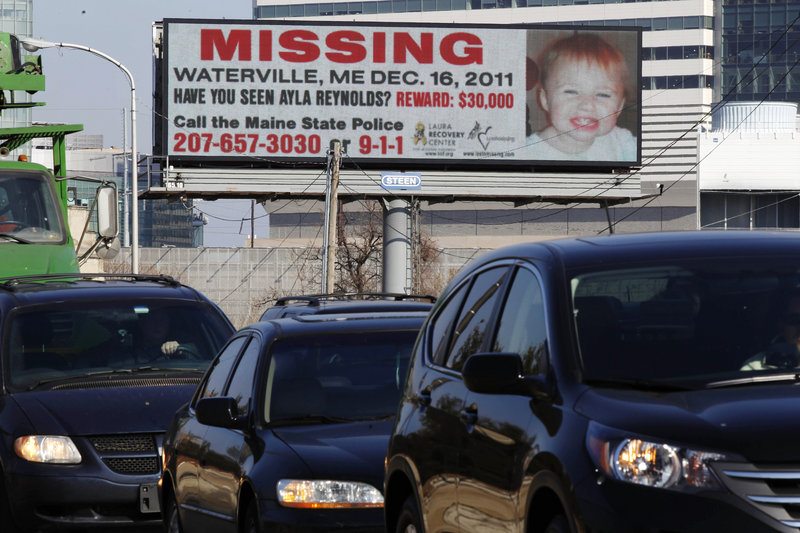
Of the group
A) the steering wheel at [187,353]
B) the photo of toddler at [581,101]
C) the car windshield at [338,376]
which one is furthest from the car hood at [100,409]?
the photo of toddler at [581,101]

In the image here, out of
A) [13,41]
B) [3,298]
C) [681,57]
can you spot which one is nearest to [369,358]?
[3,298]

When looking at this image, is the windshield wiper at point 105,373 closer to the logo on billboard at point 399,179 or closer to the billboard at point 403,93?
the billboard at point 403,93

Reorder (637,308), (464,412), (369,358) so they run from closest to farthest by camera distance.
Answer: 1. (637,308)
2. (464,412)
3. (369,358)

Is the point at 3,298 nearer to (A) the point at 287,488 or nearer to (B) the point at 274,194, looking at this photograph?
(A) the point at 287,488

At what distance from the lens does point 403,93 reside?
41.2 metres

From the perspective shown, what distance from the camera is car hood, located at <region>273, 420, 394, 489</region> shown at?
666 centimetres

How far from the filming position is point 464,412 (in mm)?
5168

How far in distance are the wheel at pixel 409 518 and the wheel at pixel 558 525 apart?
145 centimetres

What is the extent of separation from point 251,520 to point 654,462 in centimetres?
345

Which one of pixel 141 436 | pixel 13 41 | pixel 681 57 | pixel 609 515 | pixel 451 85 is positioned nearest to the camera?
pixel 609 515

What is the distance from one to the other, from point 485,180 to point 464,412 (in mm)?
36905

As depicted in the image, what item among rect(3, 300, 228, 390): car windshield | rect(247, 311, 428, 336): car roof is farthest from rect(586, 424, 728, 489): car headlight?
rect(3, 300, 228, 390): car windshield

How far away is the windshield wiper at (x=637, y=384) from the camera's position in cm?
433

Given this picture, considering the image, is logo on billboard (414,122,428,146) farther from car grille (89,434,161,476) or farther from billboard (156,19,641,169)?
car grille (89,434,161,476)
